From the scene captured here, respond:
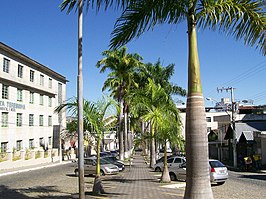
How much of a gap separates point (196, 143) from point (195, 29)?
233 centimetres

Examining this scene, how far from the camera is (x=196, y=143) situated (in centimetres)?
649

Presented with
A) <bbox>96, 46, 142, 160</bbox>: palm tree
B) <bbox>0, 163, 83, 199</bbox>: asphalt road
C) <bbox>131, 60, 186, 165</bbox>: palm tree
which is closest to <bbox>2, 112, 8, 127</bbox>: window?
<bbox>96, 46, 142, 160</bbox>: palm tree

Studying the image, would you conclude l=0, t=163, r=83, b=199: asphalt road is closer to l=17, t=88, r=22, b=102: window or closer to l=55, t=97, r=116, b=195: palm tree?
l=55, t=97, r=116, b=195: palm tree

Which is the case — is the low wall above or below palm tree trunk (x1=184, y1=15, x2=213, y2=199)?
below

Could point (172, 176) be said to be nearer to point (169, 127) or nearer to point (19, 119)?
point (169, 127)

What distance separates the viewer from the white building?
3944 cm

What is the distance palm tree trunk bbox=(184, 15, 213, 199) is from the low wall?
2810 cm

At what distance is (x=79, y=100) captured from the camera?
9.73 m

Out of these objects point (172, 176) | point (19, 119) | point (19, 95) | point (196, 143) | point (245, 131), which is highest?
point (19, 95)

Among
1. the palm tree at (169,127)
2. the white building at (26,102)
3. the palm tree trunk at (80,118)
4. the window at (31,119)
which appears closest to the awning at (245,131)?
the palm tree at (169,127)

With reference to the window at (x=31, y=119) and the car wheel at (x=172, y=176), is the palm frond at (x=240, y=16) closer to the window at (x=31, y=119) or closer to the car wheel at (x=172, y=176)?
the car wheel at (x=172, y=176)

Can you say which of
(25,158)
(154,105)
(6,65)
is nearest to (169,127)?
(154,105)

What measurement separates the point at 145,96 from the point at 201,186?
11.5 meters

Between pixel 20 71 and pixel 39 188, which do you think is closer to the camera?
pixel 39 188
